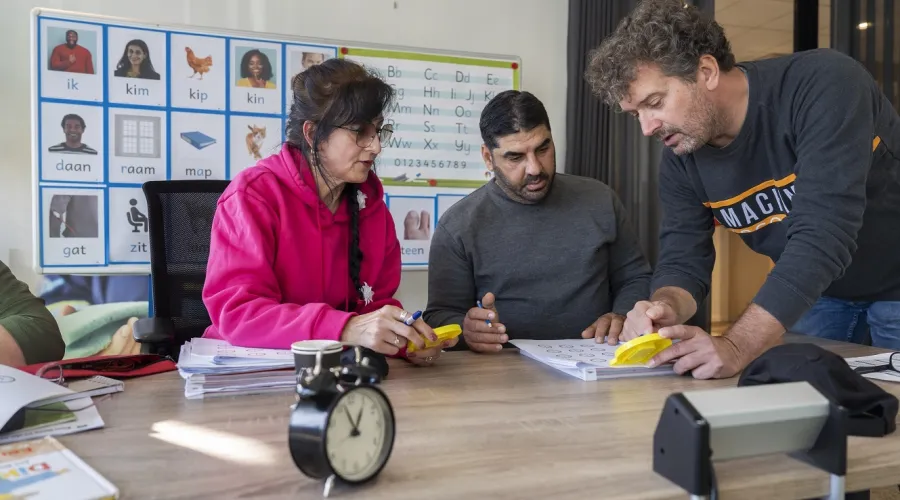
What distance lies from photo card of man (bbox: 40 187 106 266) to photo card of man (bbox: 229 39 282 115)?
613 millimetres

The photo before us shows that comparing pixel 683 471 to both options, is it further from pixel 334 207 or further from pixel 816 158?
pixel 334 207

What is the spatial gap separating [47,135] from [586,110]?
2.11 m

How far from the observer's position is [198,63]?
98.6 inches

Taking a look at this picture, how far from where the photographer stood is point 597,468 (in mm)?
750

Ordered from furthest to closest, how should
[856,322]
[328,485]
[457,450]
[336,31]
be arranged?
1. [336,31]
2. [856,322]
3. [457,450]
4. [328,485]

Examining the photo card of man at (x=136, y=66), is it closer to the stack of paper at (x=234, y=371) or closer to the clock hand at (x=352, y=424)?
the stack of paper at (x=234, y=371)

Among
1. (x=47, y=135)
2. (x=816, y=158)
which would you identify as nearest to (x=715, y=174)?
(x=816, y=158)

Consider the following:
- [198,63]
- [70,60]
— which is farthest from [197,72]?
[70,60]

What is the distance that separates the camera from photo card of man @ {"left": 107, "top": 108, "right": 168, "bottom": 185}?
7.96 feet

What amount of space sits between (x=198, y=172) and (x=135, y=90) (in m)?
0.36

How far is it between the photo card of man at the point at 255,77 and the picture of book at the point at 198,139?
0.49 feet

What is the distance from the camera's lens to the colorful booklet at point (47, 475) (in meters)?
0.62

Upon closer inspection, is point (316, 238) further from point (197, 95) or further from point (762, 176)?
point (197, 95)

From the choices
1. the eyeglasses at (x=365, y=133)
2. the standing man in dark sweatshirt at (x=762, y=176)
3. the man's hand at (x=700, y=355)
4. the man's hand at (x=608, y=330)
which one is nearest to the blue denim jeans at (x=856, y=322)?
the standing man in dark sweatshirt at (x=762, y=176)
